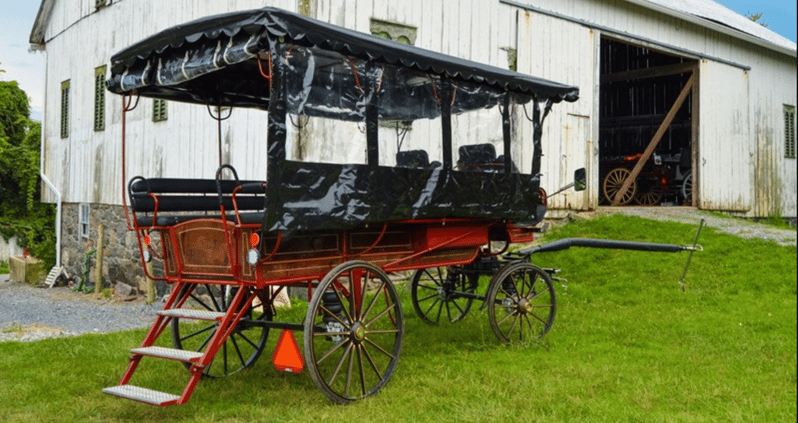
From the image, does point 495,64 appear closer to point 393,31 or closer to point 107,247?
point 393,31

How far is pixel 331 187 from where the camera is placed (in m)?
5.68

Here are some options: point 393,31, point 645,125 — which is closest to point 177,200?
point 393,31

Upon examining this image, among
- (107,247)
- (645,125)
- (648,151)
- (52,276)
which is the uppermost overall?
(645,125)

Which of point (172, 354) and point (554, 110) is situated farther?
point (554, 110)

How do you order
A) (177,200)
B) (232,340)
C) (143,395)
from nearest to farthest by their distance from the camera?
(143,395)
(177,200)
(232,340)

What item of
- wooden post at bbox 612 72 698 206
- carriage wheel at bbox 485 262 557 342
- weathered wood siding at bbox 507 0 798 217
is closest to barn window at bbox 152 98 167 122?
weathered wood siding at bbox 507 0 798 217

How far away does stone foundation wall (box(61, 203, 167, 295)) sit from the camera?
14688 mm

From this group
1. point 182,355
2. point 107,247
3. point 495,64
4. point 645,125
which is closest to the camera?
point 182,355

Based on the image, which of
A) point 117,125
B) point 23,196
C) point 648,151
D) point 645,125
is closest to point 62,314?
point 117,125

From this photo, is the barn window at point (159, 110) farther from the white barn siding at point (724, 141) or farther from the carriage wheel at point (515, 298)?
the white barn siding at point (724, 141)

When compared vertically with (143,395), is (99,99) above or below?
above

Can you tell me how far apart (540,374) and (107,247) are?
39.1 feet

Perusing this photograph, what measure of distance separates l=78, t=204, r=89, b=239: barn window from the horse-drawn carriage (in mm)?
10646

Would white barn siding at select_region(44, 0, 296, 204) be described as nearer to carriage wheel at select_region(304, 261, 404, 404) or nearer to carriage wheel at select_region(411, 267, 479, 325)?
carriage wheel at select_region(411, 267, 479, 325)
